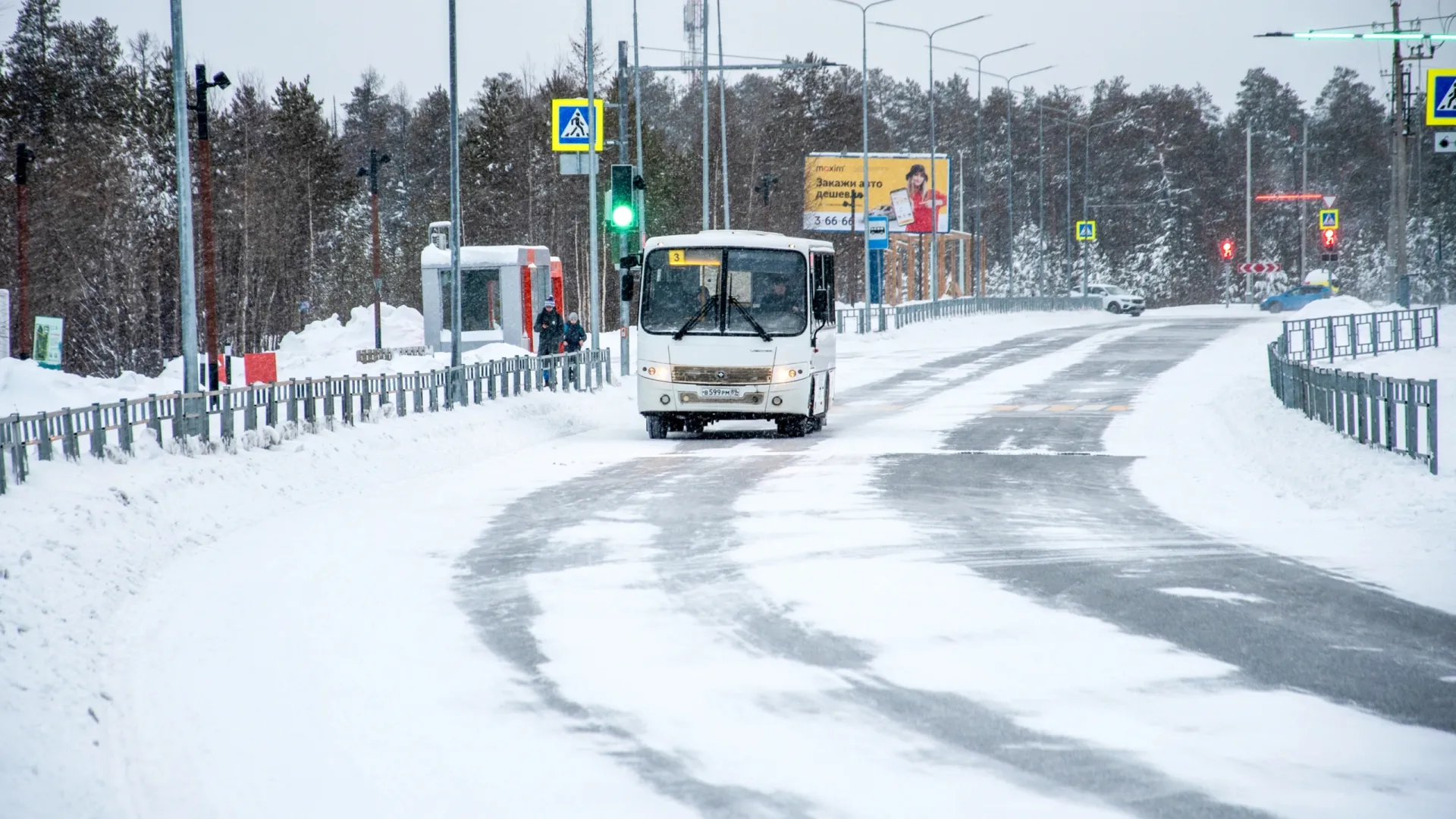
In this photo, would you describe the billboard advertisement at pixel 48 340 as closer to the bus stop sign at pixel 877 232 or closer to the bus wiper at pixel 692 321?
the bus wiper at pixel 692 321

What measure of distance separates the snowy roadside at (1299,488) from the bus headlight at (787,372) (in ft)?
13.0

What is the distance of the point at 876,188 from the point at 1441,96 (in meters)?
46.4

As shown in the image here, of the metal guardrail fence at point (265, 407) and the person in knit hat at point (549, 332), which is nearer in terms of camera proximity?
the metal guardrail fence at point (265, 407)

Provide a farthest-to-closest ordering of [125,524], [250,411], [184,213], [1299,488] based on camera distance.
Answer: [184,213], [250,411], [1299,488], [125,524]

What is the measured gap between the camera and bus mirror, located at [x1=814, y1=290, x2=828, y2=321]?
70.2 ft

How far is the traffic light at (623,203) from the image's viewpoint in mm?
26844

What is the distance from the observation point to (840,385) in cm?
3394

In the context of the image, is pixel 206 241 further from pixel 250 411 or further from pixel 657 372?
pixel 250 411

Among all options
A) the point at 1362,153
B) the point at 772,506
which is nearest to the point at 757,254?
the point at 772,506

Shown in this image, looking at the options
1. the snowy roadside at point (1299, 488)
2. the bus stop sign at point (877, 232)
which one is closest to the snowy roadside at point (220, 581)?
the snowy roadside at point (1299, 488)

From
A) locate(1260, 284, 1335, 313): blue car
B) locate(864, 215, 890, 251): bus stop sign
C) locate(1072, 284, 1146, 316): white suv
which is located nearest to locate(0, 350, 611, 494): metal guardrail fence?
locate(864, 215, 890, 251): bus stop sign

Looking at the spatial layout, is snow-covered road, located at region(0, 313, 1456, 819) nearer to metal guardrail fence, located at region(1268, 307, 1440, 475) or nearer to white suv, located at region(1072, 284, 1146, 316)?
metal guardrail fence, located at region(1268, 307, 1440, 475)

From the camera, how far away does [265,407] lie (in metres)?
18.6

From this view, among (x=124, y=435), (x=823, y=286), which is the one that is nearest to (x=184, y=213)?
(x=124, y=435)
